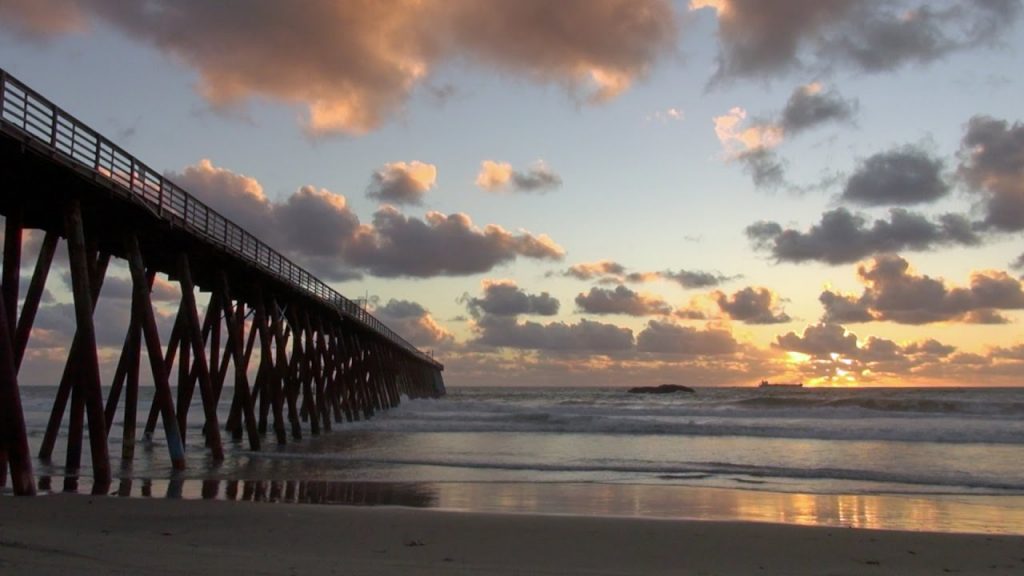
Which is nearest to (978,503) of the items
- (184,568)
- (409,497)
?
(409,497)

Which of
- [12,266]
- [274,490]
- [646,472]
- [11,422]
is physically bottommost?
[646,472]

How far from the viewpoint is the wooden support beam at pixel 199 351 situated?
48.4ft

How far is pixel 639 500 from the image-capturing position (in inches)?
456

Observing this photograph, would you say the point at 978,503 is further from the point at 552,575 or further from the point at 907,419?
the point at 907,419

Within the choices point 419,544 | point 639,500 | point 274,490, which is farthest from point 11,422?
point 639,500

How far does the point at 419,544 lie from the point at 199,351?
8749 mm

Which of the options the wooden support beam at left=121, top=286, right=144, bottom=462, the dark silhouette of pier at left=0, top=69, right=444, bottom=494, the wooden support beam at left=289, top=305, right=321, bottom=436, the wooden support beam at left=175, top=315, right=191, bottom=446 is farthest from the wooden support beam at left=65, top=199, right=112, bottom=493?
the wooden support beam at left=289, top=305, right=321, bottom=436

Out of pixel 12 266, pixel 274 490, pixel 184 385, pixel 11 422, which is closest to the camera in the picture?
pixel 11 422

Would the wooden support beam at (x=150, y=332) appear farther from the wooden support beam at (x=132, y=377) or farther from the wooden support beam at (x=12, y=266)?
the wooden support beam at (x=12, y=266)

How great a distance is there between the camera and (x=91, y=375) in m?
10.7

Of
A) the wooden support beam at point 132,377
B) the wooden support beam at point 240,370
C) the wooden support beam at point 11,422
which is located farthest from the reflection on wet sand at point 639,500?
the wooden support beam at point 240,370

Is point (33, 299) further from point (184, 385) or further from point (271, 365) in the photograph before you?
point (271, 365)

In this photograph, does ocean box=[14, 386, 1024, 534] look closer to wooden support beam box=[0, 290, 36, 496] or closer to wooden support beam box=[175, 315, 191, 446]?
wooden support beam box=[175, 315, 191, 446]

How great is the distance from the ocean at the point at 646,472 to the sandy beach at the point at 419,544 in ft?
4.66
